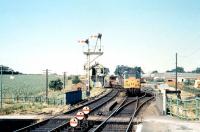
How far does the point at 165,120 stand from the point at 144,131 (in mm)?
4893

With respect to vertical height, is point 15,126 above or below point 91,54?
below

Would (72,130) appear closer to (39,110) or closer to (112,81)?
Result: (39,110)

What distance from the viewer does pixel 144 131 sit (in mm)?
19609

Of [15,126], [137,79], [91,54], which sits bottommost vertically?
[15,126]

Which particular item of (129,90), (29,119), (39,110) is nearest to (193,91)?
(129,90)

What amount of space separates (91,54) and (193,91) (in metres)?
19.1

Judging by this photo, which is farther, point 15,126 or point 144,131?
point 15,126

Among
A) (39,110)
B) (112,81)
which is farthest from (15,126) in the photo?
(112,81)

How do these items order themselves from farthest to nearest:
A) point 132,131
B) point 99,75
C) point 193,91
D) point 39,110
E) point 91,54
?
point 99,75
point 193,91
point 91,54
point 39,110
point 132,131

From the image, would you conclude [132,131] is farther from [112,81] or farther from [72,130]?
[112,81]

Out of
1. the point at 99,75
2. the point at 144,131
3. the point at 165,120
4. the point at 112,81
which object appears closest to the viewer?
the point at 144,131

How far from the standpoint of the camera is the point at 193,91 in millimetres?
58969

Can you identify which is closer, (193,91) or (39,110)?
(39,110)

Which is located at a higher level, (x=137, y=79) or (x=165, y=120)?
(x=137, y=79)
